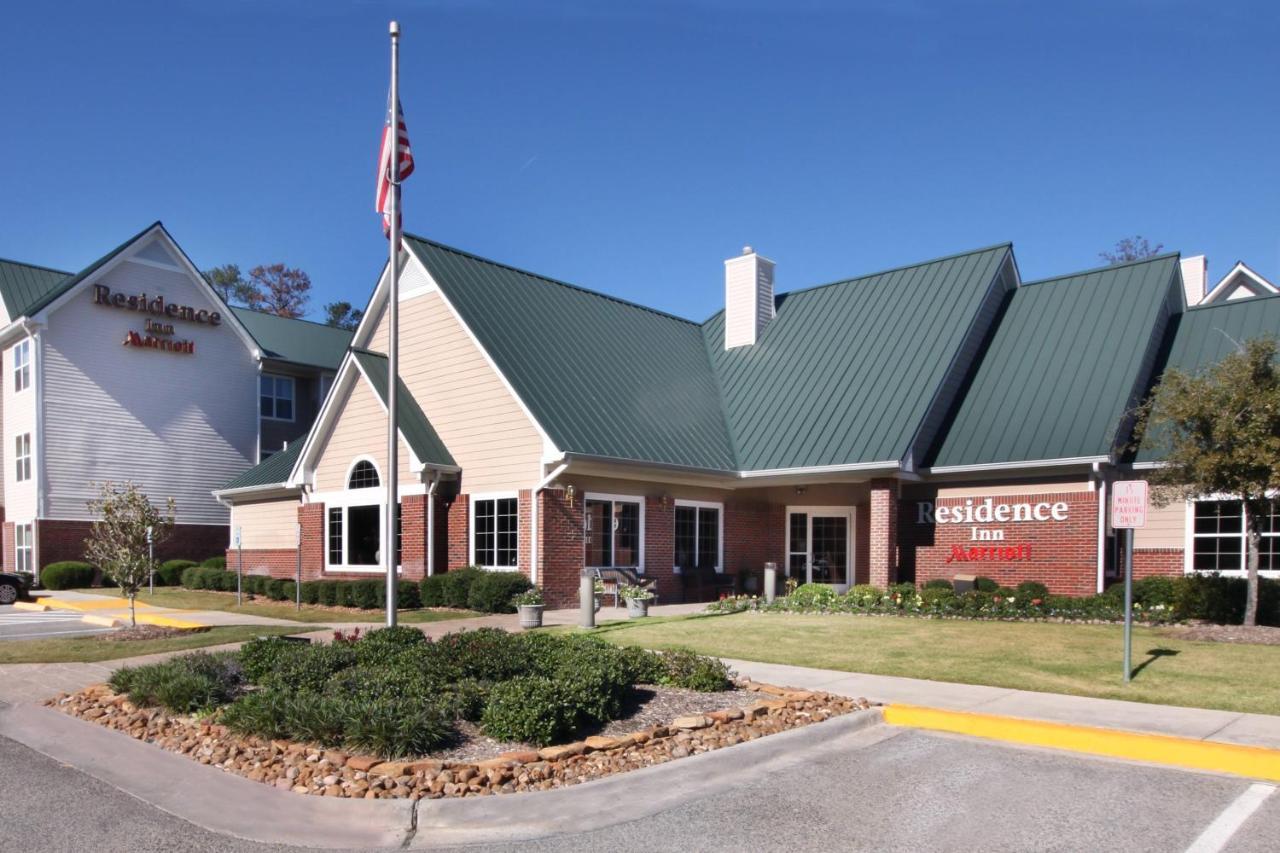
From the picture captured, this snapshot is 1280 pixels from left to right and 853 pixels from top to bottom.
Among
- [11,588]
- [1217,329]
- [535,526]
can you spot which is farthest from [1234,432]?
[11,588]

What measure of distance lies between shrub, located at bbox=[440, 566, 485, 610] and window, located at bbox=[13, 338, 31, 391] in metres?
19.1

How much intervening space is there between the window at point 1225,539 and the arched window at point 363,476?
1767 centimetres

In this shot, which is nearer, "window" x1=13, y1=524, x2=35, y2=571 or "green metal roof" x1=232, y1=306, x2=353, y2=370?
"window" x1=13, y1=524, x2=35, y2=571

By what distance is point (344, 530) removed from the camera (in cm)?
2480

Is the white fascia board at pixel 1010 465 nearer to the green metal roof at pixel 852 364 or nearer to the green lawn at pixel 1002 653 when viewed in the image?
the green metal roof at pixel 852 364

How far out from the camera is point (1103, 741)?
857 centimetres

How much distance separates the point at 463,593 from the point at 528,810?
14376 mm

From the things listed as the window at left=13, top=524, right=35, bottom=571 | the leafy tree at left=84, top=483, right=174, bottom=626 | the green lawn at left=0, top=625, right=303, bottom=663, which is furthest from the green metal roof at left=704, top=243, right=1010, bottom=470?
the window at left=13, top=524, right=35, bottom=571

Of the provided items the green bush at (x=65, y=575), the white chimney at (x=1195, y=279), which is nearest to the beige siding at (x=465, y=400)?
the green bush at (x=65, y=575)

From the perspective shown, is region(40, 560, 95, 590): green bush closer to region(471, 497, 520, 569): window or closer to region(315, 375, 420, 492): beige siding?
region(315, 375, 420, 492): beige siding

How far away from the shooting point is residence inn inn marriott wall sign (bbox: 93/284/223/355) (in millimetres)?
32844

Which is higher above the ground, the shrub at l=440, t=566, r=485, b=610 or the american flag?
the american flag

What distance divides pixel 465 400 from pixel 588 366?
3094 mm

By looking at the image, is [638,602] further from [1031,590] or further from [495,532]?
[1031,590]
